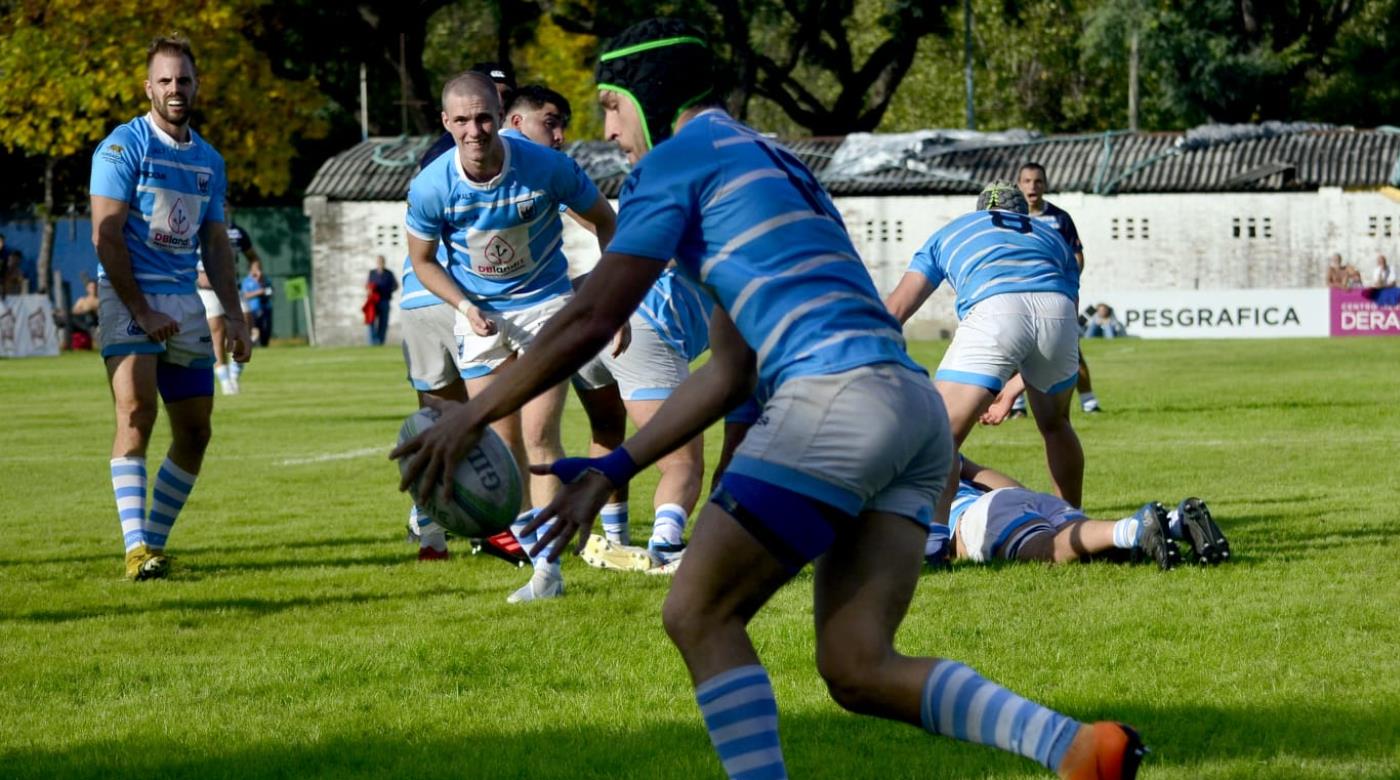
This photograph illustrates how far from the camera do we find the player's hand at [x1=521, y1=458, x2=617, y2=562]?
411 centimetres

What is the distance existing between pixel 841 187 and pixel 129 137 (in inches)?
1410

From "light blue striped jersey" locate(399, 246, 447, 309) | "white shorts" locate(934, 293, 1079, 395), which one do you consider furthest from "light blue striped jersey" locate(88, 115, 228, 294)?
"white shorts" locate(934, 293, 1079, 395)

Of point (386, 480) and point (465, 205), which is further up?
point (465, 205)

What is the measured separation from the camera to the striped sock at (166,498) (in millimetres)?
8992

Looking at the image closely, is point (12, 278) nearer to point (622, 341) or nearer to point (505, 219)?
point (505, 219)

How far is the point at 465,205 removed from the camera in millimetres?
8312

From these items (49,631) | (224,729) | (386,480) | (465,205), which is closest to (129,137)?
(465,205)

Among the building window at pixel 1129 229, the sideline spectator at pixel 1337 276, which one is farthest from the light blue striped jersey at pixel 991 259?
the building window at pixel 1129 229

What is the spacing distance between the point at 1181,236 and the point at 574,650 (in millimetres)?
37731

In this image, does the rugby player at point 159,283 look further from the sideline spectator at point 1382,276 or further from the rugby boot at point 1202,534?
the sideline spectator at point 1382,276

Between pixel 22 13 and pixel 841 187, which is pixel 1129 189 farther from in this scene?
pixel 22 13

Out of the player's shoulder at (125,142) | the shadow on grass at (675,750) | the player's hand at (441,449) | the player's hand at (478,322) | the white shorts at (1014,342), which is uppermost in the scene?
the player's shoulder at (125,142)

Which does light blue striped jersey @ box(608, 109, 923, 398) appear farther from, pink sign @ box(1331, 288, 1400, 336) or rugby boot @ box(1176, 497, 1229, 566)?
pink sign @ box(1331, 288, 1400, 336)

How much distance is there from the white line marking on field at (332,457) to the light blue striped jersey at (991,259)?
7.31m
